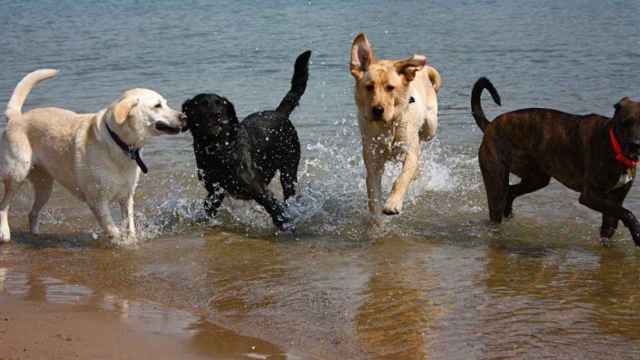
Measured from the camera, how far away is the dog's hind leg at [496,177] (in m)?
7.47

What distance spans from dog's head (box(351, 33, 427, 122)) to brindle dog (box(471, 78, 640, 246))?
2.35 ft

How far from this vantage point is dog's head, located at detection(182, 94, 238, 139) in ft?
24.2

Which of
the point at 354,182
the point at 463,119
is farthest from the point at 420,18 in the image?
the point at 354,182

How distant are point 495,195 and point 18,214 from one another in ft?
13.3

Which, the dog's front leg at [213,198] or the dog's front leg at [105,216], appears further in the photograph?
the dog's front leg at [213,198]

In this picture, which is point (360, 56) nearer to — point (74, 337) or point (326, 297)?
point (326, 297)

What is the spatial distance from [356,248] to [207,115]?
1501 millimetres

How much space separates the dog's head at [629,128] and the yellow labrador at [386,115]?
5.09ft

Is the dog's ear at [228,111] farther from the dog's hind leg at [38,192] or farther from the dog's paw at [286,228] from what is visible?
the dog's hind leg at [38,192]

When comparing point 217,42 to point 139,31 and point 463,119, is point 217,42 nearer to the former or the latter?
point 139,31

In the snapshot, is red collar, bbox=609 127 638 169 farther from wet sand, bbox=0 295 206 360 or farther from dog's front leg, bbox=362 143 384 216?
wet sand, bbox=0 295 206 360

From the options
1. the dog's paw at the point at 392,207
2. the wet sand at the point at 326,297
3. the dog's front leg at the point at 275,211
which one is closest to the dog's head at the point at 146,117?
the wet sand at the point at 326,297

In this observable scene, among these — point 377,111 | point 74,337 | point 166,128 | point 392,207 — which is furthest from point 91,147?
point 74,337

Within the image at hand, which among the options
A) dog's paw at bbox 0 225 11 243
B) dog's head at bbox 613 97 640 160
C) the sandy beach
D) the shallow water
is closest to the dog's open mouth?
the shallow water
